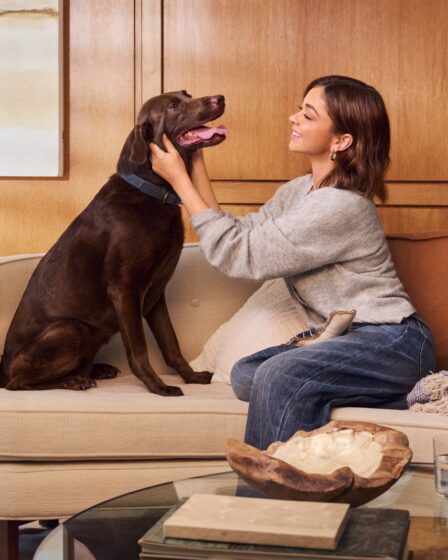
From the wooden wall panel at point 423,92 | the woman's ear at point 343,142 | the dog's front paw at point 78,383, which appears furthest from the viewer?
the wooden wall panel at point 423,92

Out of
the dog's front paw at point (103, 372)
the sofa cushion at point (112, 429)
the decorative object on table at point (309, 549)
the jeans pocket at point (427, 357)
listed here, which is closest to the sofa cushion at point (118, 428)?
the sofa cushion at point (112, 429)

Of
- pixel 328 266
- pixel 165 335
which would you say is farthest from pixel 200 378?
pixel 328 266

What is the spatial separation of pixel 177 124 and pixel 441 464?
1.24 metres

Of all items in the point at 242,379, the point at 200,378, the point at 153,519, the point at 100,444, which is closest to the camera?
the point at 153,519

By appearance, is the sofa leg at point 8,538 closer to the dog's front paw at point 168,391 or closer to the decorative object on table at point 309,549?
the dog's front paw at point 168,391

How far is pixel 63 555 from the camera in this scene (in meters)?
1.34

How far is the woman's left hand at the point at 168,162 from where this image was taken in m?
2.37

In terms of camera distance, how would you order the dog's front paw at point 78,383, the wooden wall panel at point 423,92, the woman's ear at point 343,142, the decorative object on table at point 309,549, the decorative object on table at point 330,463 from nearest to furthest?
the decorative object on table at point 309,549 < the decorative object on table at point 330,463 < the dog's front paw at point 78,383 < the woman's ear at point 343,142 < the wooden wall panel at point 423,92

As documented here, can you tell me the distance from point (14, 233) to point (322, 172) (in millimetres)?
1325

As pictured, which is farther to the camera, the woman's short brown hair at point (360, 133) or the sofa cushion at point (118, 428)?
the woman's short brown hair at point (360, 133)

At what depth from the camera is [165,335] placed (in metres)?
2.64

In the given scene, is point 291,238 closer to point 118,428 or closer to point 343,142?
point 343,142

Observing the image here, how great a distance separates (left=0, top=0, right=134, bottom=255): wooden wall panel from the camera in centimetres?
326

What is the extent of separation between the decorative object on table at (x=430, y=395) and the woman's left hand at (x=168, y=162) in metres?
0.80
